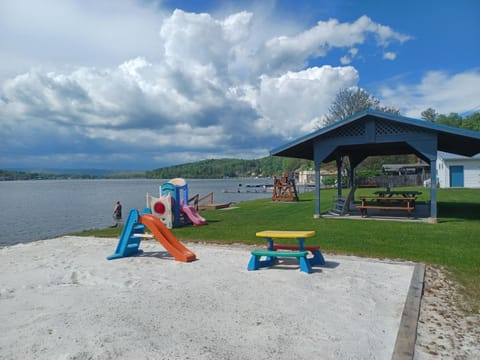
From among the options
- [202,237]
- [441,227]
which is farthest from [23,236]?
[441,227]

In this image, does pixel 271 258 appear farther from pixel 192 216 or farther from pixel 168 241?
pixel 192 216

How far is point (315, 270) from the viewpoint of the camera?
247 inches

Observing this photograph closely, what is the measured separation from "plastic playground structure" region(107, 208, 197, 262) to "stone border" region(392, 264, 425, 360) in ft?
13.2

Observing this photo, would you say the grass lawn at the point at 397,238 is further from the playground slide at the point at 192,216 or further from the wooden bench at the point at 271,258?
the wooden bench at the point at 271,258

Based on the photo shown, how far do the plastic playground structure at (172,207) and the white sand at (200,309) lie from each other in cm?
564

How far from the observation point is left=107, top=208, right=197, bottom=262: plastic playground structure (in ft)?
24.7

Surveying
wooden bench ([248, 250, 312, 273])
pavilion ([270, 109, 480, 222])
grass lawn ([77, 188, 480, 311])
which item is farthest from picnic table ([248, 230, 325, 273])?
pavilion ([270, 109, 480, 222])

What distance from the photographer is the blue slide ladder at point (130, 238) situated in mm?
7770

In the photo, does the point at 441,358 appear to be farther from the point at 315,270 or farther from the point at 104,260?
the point at 104,260

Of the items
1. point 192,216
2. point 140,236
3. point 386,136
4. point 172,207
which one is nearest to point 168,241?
point 140,236

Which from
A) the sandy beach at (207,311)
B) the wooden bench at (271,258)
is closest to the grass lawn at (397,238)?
the sandy beach at (207,311)

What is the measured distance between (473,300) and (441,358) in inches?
74.7

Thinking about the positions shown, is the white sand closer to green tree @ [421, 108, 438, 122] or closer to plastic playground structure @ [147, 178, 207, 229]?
plastic playground structure @ [147, 178, 207, 229]

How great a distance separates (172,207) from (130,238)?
5.07m
